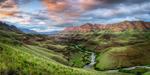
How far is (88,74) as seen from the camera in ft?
538

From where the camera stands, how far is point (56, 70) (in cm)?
15575

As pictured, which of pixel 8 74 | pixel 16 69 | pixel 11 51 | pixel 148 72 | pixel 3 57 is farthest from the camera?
pixel 148 72

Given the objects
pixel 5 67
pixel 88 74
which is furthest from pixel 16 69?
pixel 88 74

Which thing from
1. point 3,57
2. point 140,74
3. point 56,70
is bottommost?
point 140,74

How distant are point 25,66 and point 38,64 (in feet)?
32.1

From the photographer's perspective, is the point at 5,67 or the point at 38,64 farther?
the point at 38,64

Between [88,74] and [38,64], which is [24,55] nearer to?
[38,64]

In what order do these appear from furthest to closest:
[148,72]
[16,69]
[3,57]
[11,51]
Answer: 1. [148,72]
2. [11,51]
3. [3,57]
4. [16,69]

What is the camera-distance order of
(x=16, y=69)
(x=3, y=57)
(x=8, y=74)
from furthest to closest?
(x=3, y=57), (x=16, y=69), (x=8, y=74)

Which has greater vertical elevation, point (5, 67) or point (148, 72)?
point (5, 67)

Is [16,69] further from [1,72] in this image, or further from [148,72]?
[148,72]

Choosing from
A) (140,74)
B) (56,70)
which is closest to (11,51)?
(56,70)

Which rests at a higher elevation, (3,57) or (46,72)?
(3,57)

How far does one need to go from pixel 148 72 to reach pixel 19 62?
290 ft
